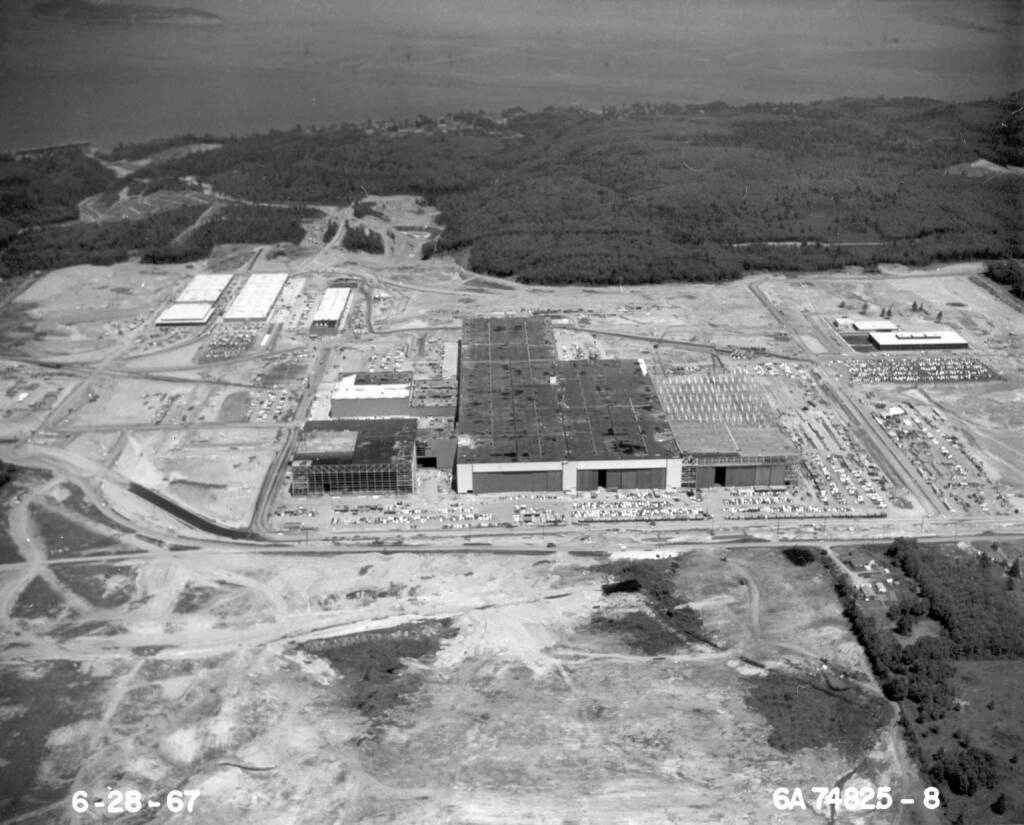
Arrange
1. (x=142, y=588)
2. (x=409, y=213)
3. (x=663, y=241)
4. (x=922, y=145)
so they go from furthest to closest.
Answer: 1. (x=922, y=145)
2. (x=409, y=213)
3. (x=663, y=241)
4. (x=142, y=588)

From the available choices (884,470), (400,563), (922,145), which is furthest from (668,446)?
(922,145)

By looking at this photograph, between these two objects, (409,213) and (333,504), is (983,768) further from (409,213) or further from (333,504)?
(409,213)

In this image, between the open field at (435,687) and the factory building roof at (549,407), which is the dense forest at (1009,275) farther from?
the open field at (435,687)

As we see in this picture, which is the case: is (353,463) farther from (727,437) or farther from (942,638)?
(942,638)

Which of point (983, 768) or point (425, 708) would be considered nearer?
point (983, 768)

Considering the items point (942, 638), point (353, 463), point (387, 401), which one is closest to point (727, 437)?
point (942, 638)

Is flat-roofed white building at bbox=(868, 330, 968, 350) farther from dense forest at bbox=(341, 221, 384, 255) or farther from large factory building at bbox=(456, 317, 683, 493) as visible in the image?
dense forest at bbox=(341, 221, 384, 255)

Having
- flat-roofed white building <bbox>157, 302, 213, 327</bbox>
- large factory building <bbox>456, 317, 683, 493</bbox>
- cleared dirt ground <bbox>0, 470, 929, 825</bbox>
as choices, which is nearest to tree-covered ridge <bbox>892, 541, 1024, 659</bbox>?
cleared dirt ground <bbox>0, 470, 929, 825</bbox>

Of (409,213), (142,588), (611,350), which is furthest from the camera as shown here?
(409,213)
